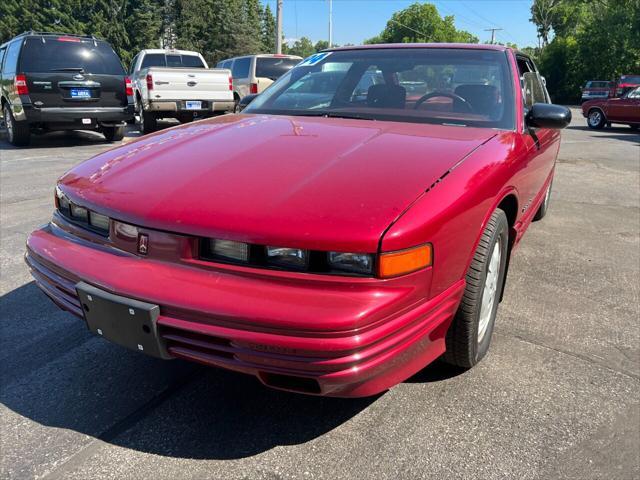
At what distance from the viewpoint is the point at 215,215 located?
1874 mm

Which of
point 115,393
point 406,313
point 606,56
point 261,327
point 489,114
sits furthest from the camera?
point 606,56

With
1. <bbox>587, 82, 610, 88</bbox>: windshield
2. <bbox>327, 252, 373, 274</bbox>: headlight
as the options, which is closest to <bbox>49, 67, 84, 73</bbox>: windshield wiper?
<bbox>327, 252, 373, 274</bbox>: headlight

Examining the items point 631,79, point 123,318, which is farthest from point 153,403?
point 631,79

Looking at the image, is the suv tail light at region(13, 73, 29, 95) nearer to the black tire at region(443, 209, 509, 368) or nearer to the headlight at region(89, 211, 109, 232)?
the headlight at region(89, 211, 109, 232)

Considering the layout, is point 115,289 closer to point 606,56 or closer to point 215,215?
point 215,215

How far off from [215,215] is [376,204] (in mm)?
578

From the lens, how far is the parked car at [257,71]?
1309cm

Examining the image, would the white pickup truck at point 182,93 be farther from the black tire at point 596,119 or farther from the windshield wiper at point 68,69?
the black tire at point 596,119

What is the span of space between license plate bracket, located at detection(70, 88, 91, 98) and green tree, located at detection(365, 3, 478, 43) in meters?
78.8

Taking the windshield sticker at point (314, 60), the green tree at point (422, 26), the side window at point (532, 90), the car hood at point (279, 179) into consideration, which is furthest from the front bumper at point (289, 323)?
the green tree at point (422, 26)

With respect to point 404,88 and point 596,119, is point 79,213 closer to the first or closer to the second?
point 404,88

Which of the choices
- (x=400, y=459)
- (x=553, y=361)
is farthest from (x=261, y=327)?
(x=553, y=361)

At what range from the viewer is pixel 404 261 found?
179cm

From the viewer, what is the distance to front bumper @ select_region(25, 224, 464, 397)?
1.68 metres
